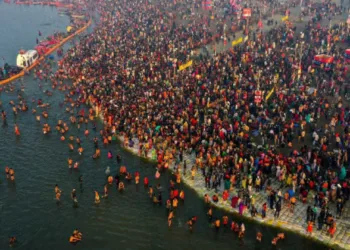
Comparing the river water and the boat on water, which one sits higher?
the boat on water

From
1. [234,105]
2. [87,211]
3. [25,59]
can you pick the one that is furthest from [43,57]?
[87,211]

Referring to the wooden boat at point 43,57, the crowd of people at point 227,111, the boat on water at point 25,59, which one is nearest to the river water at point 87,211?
the crowd of people at point 227,111

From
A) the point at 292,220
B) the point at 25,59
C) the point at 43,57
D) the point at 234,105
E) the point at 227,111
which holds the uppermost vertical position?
the point at 25,59

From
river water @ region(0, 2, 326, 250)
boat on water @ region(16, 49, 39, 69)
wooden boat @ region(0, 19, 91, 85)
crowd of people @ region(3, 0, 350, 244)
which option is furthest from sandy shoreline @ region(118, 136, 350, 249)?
boat on water @ region(16, 49, 39, 69)

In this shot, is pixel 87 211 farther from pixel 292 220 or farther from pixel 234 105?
pixel 234 105

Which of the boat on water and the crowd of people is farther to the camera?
the boat on water

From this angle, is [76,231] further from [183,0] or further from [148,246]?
[183,0]

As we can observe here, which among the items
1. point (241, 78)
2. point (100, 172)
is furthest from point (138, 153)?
point (241, 78)

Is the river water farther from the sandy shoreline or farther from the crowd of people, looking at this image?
the crowd of people
